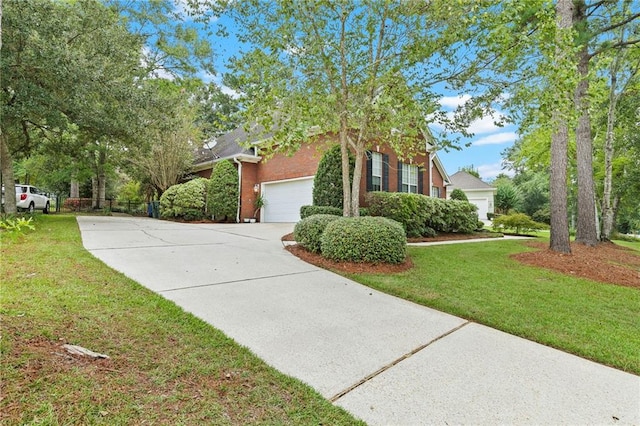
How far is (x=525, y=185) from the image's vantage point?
107ft

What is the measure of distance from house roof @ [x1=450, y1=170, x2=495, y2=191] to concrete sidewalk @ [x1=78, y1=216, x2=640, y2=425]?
27646 mm

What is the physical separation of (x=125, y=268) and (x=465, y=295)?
203 inches

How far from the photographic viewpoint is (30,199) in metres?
15.8

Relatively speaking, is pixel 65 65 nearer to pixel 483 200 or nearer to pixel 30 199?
pixel 30 199

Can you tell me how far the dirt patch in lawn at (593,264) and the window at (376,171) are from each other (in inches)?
249

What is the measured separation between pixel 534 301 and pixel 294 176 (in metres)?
10.9

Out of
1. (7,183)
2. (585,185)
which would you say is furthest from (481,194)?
(7,183)

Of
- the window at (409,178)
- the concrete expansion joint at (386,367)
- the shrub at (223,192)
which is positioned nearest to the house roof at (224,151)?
the shrub at (223,192)

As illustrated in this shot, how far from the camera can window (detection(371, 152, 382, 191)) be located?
1320cm

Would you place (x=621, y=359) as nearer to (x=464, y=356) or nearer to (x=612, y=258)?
(x=464, y=356)

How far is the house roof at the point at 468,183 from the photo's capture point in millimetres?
28922

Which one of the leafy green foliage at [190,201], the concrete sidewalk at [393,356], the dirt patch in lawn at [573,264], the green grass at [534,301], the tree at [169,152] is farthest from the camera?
the leafy green foliage at [190,201]

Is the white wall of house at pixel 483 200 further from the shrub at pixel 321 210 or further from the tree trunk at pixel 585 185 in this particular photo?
the shrub at pixel 321 210

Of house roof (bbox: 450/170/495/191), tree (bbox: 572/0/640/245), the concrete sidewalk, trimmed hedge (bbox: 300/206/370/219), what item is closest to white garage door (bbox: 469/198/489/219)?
house roof (bbox: 450/170/495/191)
